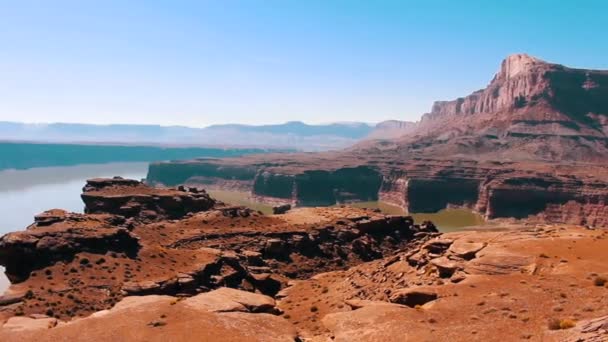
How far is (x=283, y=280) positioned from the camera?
158ft

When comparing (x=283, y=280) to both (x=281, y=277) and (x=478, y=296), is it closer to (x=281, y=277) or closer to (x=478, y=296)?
(x=281, y=277)

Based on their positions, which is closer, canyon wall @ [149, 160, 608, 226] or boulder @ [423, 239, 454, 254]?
boulder @ [423, 239, 454, 254]

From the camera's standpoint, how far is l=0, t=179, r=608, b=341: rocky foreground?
26.0m

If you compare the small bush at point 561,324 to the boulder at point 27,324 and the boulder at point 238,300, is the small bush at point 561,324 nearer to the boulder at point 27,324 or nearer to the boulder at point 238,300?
the boulder at point 238,300

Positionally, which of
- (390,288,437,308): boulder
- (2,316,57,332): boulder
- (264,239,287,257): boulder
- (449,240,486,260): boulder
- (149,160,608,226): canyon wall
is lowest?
(149,160,608,226): canyon wall

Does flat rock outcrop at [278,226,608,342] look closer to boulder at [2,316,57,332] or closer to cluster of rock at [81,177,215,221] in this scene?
boulder at [2,316,57,332]

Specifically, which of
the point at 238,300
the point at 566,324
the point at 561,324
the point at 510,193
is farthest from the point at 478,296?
the point at 510,193

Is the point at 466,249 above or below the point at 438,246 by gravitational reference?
above

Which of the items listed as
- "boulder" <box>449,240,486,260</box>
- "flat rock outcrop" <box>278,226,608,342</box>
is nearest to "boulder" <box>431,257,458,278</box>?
"flat rock outcrop" <box>278,226,608,342</box>

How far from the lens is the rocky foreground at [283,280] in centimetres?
2603

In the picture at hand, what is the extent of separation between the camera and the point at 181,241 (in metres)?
52.6

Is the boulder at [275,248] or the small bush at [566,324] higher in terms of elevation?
the small bush at [566,324]

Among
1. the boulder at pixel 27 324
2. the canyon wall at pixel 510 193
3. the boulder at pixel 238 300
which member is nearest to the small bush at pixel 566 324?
the boulder at pixel 238 300

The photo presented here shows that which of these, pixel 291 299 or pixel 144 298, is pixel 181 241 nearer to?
pixel 291 299
